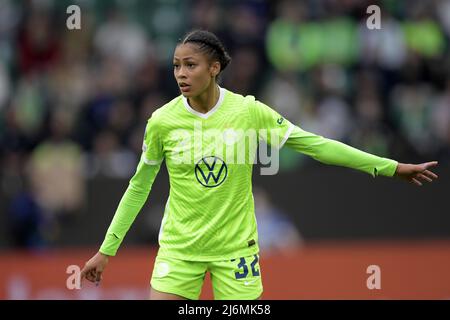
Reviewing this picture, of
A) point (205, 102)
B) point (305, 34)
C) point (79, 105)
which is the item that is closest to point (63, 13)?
point (79, 105)

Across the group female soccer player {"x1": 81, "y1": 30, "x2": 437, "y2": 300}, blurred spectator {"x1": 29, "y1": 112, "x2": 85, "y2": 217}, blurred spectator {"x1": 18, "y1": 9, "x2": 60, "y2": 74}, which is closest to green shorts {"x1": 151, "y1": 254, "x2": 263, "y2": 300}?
female soccer player {"x1": 81, "y1": 30, "x2": 437, "y2": 300}

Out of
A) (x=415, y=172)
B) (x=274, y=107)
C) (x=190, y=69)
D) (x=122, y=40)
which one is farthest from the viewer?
(x=122, y=40)

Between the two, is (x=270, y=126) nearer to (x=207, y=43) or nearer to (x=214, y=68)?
(x=214, y=68)

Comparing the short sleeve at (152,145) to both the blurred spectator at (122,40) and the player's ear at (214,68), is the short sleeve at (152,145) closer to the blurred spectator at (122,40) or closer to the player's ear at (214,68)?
the player's ear at (214,68)

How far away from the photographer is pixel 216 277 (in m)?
7.02

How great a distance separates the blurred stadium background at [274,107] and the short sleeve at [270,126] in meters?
4.62

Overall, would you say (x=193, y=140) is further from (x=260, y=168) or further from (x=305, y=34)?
(x=305, y=34)

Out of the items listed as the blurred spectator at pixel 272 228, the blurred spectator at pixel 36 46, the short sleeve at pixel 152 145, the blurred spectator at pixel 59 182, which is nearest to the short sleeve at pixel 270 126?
the short sleeve at pixel 152 145

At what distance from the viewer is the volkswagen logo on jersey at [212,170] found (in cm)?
694

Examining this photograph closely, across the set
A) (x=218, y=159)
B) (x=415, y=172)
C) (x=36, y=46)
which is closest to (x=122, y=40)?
(x=36, y=46)

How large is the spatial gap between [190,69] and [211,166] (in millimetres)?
644

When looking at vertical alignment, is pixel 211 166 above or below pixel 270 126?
below
